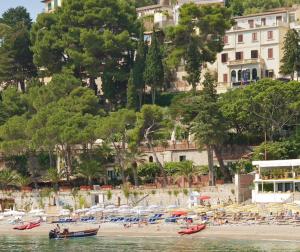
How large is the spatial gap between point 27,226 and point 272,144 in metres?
21.2

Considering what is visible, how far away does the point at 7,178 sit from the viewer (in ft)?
281

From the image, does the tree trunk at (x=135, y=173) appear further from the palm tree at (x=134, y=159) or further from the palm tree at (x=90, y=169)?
the palm tree at (x=90, y=169)

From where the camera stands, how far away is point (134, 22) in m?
100

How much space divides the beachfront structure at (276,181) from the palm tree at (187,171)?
268 inches

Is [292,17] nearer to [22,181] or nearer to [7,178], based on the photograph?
[22,181]

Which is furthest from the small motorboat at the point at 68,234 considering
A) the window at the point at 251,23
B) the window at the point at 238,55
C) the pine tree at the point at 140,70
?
the window at the point at 251,23

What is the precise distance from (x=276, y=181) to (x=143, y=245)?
1512 centimetres

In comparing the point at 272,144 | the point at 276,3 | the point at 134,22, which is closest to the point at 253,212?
the point at 272,144

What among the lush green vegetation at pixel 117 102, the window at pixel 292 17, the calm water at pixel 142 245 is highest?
the window at pixel 292 17

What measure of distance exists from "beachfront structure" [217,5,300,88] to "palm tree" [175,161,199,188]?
17.2 metres

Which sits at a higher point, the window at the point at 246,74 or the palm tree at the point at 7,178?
the window at the point at 246,74

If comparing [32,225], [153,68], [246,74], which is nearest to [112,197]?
[32,225]

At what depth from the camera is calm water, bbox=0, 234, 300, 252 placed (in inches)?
2290

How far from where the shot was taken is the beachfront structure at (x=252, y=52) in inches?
3743
